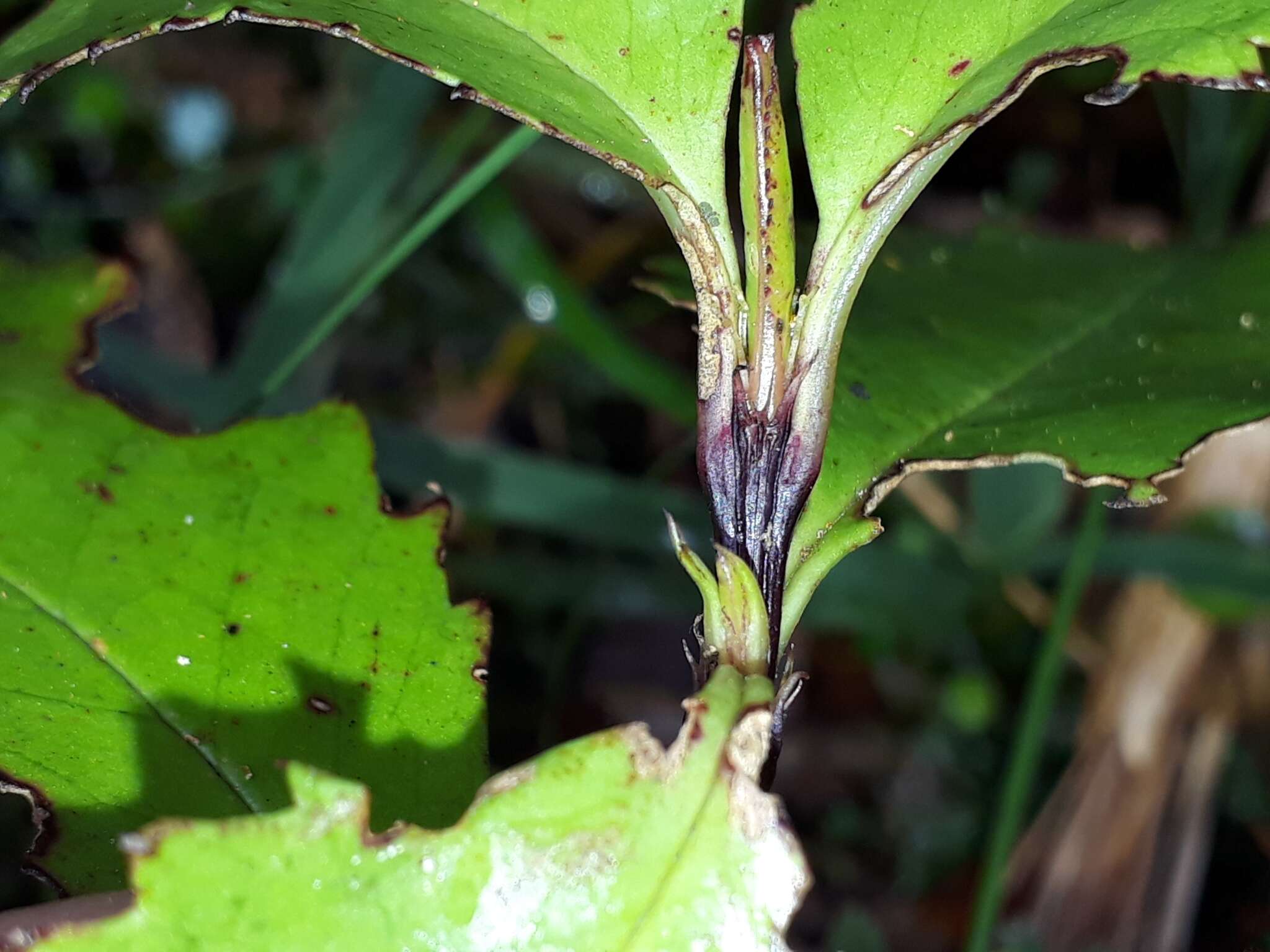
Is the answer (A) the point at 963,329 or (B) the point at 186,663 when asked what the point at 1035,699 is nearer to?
(A) the point at 963,329

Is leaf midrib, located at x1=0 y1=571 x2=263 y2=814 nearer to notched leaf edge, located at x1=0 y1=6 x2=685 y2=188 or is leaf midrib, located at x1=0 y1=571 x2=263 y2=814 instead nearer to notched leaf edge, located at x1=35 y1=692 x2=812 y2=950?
notched leaf edge, located at x1=35 y1=692 x2=812 y2=950

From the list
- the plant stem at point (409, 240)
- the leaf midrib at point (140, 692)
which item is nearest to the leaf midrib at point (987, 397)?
the leaf midrib at point (140, 692)

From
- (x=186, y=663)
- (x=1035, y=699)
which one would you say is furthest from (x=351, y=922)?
(x=1035, y=699)

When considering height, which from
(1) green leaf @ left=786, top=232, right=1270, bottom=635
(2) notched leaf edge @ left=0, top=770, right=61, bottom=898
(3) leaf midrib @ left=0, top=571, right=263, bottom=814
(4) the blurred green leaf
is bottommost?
(2) notched leaf edge @ left=0, top=770, right=61, bottom=898

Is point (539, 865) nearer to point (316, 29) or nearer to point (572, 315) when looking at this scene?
point (316, 29)

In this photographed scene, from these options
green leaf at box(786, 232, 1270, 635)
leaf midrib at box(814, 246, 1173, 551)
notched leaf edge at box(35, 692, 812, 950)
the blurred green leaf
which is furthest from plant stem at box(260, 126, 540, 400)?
the blurred green leaf

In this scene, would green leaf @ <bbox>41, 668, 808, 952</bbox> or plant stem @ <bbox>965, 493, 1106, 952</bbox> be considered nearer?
green leaf @ <bbox>41, 668, 808, 952</bbox>

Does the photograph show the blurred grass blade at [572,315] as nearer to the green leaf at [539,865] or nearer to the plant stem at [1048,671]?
the plant stem at [1048,671]
